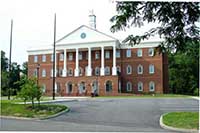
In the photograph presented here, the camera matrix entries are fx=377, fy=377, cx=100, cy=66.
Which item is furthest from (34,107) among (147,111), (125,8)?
(125,8)

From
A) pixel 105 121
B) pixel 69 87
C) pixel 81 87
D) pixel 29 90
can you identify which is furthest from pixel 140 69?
pixel 105 121

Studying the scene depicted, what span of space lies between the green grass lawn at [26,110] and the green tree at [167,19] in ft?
12.2

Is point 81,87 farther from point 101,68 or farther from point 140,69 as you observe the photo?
point 140,69

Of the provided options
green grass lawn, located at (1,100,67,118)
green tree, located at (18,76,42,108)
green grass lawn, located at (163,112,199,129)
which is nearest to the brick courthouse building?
green tree, located at (18,76,42,108)

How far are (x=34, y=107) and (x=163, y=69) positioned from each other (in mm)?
17156

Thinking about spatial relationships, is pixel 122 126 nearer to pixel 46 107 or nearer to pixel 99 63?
pixel 46 107

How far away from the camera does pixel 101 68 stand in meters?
28.6

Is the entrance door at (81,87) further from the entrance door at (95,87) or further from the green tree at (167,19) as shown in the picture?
the green tree at (167,19)

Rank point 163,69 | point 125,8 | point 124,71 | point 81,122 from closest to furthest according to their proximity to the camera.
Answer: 1. point 125,8
2. point 81,122
3. point 163,69
4. point 124,71

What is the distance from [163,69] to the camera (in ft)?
87.0

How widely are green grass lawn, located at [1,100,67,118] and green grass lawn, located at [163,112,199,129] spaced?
3.23 m

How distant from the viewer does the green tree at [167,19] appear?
714 cm

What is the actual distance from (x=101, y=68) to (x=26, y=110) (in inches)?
727

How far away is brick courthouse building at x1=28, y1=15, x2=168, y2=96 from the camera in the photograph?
25.9 meters
